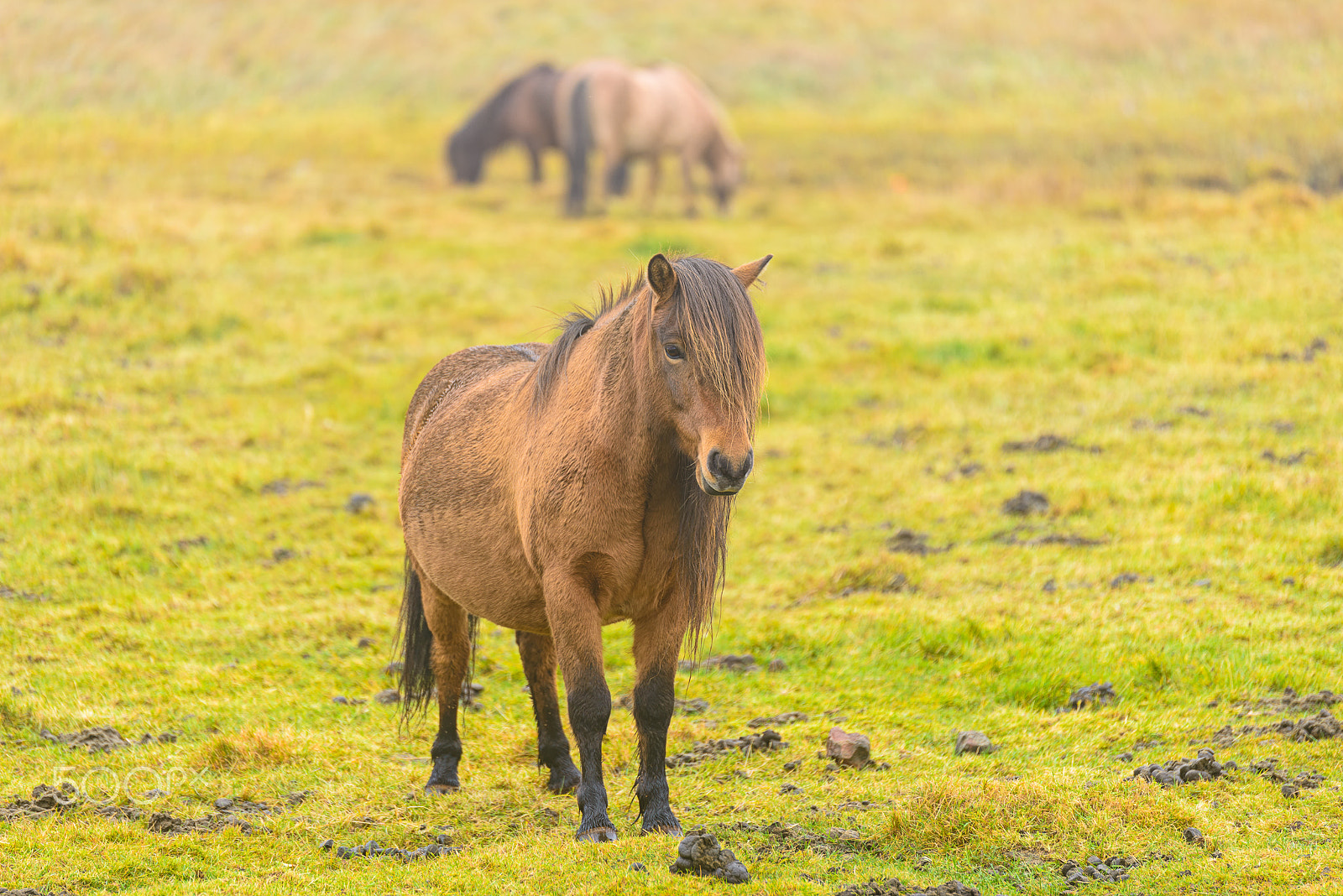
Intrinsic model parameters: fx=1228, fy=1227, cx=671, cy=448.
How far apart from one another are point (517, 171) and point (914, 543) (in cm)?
2413

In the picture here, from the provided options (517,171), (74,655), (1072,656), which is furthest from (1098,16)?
(74,655)

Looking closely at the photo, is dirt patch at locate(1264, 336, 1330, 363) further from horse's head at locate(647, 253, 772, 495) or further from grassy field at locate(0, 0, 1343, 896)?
horse's head at locate(647, 253, 772, 495)

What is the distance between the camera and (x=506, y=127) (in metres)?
27.1

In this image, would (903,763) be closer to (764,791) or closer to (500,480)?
(764,791)

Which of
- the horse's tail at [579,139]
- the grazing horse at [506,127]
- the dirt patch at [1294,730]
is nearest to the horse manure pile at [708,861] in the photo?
the dirt patch at [1294,730]

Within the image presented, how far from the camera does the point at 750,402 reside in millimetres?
4777

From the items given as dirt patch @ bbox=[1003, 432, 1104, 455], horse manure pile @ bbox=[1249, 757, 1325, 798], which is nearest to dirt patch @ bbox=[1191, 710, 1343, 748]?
horse manure pile @ bbox=[1249, 757, 1325, 798]

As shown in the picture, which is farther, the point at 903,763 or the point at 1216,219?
the point at 1216,219

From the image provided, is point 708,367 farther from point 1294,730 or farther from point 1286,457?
point 1286,457

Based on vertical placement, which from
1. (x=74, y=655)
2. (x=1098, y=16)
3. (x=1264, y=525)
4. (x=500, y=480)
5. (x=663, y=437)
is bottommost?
(x=74, y=655)

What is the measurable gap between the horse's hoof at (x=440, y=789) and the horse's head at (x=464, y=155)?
22.0 metres

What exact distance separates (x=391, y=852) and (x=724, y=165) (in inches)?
777

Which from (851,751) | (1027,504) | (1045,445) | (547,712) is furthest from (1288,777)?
(1045,445)

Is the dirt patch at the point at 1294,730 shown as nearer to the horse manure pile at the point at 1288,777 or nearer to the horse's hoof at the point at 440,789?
the horse manure pile at the point at 1288,777
